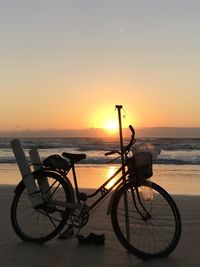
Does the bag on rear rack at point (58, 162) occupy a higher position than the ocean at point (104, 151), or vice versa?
the bag on rear rack at point (58, 162)

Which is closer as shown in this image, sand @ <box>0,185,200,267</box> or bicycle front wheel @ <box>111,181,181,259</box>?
sand @ <box>0,185,200,267</box>

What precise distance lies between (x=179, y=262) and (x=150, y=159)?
1077 mm

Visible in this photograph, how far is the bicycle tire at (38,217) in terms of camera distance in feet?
16.7

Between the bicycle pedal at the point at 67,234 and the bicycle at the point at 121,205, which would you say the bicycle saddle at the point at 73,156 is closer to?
the bicycle at the point at 121,205

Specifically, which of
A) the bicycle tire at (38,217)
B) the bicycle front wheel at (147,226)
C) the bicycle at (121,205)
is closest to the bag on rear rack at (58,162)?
the bicycle at (121,205)

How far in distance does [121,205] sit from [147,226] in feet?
1.32

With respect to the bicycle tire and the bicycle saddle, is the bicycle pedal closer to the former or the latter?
the bicycle tire

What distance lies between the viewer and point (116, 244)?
5074 mm

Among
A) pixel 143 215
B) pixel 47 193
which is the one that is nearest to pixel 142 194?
pixel 143 215

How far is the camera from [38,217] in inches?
231

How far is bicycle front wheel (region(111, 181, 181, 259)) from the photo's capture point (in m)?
4.65

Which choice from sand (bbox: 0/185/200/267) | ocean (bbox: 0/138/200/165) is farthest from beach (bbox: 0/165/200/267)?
ocean (bbox: 0/138/200/165)

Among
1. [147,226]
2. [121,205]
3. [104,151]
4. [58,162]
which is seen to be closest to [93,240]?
[121,205]

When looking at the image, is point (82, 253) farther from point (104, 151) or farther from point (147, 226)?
point (104, 151)
